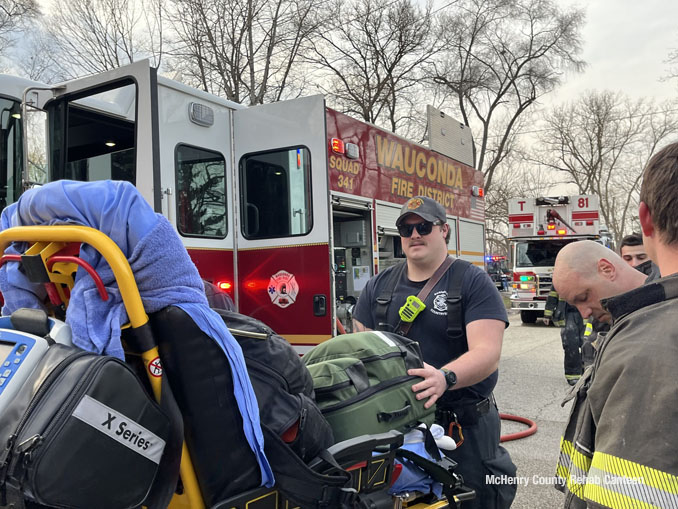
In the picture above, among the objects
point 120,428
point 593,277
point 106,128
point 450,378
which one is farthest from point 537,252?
point 120,428

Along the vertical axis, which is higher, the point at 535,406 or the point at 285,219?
the point at 285,219

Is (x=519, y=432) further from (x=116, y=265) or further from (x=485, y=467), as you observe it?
(x=116, y=265)

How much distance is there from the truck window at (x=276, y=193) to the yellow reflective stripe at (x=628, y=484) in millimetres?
4048

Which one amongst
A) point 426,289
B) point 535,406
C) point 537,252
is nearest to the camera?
point 426,289

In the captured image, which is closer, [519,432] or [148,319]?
[148,319]

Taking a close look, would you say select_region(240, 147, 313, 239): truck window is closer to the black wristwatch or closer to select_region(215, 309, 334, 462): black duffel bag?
the black wristwatch

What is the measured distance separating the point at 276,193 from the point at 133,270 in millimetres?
3770

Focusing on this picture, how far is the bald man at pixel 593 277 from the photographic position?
1807 millimetres

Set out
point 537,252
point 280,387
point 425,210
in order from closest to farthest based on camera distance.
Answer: point 280,387 < point 425,210 < point 537,252

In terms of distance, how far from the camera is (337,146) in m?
5.20

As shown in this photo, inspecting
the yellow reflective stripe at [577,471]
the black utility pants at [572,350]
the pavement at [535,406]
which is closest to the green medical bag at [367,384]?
the yellow reflective stripe at [577,471]

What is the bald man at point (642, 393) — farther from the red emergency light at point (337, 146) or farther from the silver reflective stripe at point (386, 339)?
the red emergency light at point (337, 146)

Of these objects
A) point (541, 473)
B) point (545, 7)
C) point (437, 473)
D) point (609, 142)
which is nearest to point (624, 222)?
point (609, 142)

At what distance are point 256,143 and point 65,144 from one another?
1.52m
